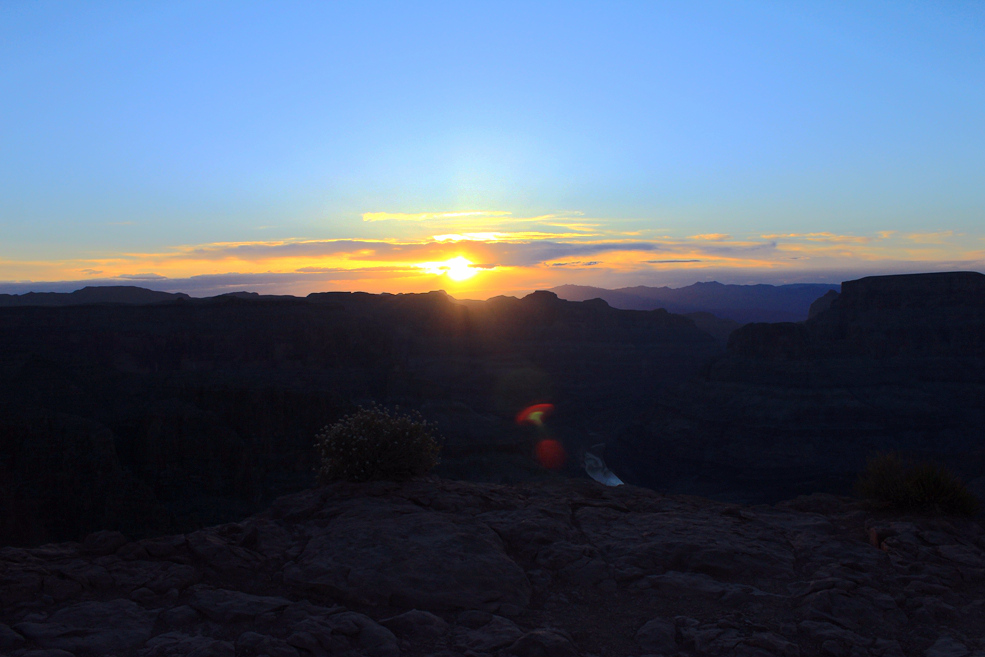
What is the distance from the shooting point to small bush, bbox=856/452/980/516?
28.4 feet

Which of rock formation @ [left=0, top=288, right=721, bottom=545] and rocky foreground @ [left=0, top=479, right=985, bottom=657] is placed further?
rock formation @ [left=0, top=288, right=721, bottom=545]

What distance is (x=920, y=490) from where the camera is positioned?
8.77m

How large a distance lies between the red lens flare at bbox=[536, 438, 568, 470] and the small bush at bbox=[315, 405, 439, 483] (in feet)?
165

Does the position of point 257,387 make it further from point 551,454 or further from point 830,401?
point 830,401

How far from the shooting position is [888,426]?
64562 millimetres

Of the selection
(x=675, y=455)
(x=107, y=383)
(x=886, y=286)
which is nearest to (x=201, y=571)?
(x=107, y=383)

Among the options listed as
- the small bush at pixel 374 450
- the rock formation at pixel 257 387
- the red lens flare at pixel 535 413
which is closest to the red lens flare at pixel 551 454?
the rock formation at pixel 257 387

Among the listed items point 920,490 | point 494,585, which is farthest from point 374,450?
point 920,490

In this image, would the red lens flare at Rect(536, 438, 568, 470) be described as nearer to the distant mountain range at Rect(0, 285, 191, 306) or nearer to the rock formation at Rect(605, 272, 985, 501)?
the rock formation at Rect(605, 272, 985, 501)

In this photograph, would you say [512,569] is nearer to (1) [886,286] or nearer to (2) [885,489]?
(2) [885,489]

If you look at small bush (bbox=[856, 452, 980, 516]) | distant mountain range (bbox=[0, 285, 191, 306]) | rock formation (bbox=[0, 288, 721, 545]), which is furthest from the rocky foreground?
distant mountain range (bbox=[0, 285, 191, 306])

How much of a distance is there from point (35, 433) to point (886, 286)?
84650 mm

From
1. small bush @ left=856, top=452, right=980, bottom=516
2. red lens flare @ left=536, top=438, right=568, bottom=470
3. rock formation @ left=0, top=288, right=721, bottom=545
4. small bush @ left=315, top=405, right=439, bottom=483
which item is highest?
small bush @ left=315, top=405, right=439, bottom=483

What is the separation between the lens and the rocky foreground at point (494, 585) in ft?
17.7
